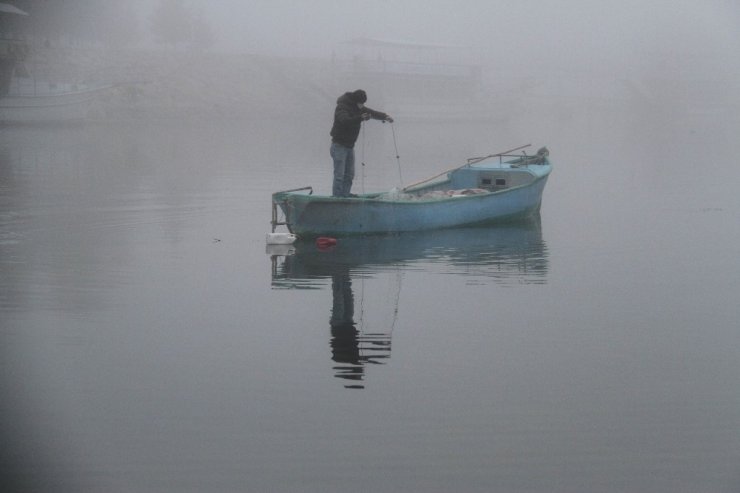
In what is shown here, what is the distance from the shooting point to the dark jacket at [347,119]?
16.4 m

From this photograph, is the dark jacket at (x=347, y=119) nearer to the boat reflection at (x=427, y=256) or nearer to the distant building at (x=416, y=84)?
the boat reflection at (x=427, y=256)

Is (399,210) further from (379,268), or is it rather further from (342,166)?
(379,268)

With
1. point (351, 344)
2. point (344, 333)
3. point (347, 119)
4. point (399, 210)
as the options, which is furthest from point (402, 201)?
point (351, 344)

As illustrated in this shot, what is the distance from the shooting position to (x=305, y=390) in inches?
333

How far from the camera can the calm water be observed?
6.99 meters

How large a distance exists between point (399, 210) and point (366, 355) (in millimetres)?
7579

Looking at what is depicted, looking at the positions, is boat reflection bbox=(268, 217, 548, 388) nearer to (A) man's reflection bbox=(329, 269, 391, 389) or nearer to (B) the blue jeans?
(A) man's reflection bbox=(329, 269, 391, 389)

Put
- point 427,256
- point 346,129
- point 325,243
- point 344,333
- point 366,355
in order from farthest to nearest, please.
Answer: point 346,129 → point 325,243 → point 427,256 → point 344,333 → point 366,355

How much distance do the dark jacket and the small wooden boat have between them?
973 millimetres

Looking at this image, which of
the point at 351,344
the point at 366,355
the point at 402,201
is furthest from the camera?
the point at 402,201

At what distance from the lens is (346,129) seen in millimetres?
16531

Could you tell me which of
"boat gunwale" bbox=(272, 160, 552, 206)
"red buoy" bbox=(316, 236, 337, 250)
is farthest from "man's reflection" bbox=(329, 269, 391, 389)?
"boat gunwale" bbox=(272, 160, 552, 206)

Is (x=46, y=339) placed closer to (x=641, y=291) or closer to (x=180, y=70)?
(x=641, y=291)

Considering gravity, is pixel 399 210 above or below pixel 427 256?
above
